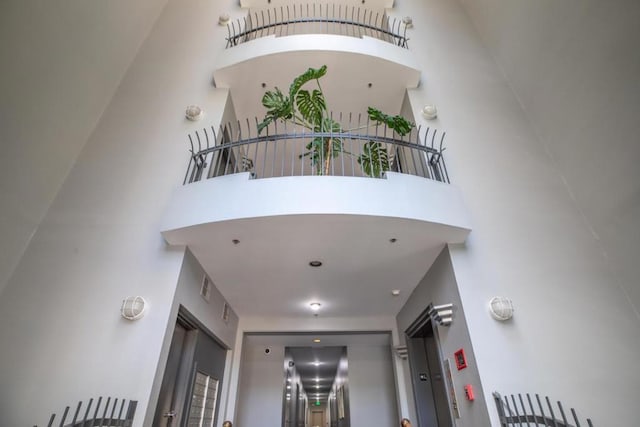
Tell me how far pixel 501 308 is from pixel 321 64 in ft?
12.6

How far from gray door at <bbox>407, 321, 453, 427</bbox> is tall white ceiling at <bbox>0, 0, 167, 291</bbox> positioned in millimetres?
4296

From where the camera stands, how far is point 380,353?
6.21 meters

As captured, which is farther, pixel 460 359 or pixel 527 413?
pixel 460 359

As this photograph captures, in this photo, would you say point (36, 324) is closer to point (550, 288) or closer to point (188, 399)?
point (188, 399)

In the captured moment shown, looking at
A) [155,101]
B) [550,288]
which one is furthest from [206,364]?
[550,288]

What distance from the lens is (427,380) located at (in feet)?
13.8

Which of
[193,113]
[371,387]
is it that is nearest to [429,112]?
[193,113]

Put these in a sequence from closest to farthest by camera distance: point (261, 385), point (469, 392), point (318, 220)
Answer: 1. point (469, 392)
2. point (318, 220)
3. point (261, 385)

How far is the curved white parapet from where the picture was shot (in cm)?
270

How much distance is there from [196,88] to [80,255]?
264cm

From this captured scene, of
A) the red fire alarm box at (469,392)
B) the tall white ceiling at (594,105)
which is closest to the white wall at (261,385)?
the red fire alarm box at (469,392)

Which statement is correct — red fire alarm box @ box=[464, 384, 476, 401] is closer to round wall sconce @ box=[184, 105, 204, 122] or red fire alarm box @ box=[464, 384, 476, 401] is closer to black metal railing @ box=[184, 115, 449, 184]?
black metal railing @ box=[184, 115, 449, 184]

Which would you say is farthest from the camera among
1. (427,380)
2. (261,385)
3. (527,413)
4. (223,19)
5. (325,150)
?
(261,385)

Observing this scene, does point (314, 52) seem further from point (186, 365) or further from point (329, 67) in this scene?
point (186, 365)
